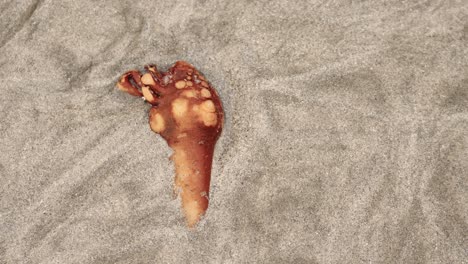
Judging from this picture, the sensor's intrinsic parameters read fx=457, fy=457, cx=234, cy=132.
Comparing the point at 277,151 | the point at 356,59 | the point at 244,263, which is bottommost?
the point at 244,263

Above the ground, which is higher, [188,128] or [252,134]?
[188,128]

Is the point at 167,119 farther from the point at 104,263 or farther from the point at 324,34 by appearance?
the point at 324,34

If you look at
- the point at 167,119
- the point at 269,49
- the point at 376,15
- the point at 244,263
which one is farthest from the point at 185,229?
the point at 376,15

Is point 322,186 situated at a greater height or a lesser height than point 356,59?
lesser

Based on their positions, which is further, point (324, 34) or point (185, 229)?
point (324, 34)
